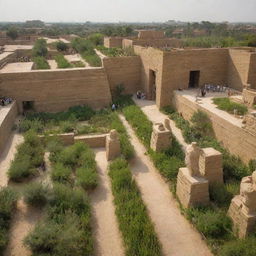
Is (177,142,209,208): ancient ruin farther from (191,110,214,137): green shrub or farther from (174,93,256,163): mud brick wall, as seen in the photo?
(191,110,214,137): green shrub

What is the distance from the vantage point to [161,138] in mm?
11406

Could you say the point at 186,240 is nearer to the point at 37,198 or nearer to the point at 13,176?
the point at 37,198

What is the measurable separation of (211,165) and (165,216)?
2260mm

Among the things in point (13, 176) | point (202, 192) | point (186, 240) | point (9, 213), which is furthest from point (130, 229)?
point (13, 176)

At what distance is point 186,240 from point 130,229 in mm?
1492

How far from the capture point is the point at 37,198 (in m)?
8.46

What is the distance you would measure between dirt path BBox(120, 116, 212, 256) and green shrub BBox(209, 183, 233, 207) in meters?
1.19

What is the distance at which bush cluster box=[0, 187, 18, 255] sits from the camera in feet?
23.9

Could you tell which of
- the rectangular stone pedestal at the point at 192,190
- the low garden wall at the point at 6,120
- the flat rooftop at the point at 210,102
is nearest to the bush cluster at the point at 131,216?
the rectangular stone pedestal at the point at 192,190

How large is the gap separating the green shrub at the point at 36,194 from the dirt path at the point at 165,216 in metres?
3.03

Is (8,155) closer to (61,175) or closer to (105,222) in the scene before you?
(61,175)

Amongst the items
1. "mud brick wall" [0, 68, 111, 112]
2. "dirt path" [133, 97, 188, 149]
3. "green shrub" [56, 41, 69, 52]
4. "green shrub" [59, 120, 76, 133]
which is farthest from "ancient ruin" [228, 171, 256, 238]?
"green shrub" [56, 41, 69, 52]

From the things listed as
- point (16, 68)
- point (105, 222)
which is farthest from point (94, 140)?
point (16, 68)

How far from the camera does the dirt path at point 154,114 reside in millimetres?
13202
